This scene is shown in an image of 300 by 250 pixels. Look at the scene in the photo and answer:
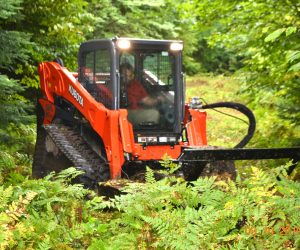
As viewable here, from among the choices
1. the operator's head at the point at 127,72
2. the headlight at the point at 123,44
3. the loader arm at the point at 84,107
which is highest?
the headlight at the point at 123,44

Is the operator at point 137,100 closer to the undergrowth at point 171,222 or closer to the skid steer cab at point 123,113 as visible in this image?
the skid steer cab at point 123,113

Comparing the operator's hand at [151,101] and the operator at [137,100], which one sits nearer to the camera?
the operator at [137,100]

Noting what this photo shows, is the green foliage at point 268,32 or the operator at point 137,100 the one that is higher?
the green foliage at point 268,32

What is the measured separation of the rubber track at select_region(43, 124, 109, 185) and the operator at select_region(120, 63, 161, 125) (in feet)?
3.19

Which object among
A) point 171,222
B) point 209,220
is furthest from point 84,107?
point 209,220

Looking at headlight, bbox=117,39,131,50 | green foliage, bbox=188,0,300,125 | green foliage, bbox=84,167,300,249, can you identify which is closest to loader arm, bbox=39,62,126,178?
headlight, bbox=117,39,131,50

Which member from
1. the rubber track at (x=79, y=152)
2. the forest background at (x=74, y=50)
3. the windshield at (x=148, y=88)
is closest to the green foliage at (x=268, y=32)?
the forest background at (x=74, y=50)

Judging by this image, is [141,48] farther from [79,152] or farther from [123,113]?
[79,152]

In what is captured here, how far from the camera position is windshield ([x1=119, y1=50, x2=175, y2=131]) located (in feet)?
Answer: 29.2

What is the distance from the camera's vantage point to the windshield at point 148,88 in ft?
29.2

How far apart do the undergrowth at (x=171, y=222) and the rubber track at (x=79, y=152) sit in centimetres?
318

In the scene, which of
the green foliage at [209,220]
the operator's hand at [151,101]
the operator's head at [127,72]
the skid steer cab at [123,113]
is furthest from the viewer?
the operator's hand at [151,101]

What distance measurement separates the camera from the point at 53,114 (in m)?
10.5

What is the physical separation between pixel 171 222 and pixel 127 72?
5087mm
